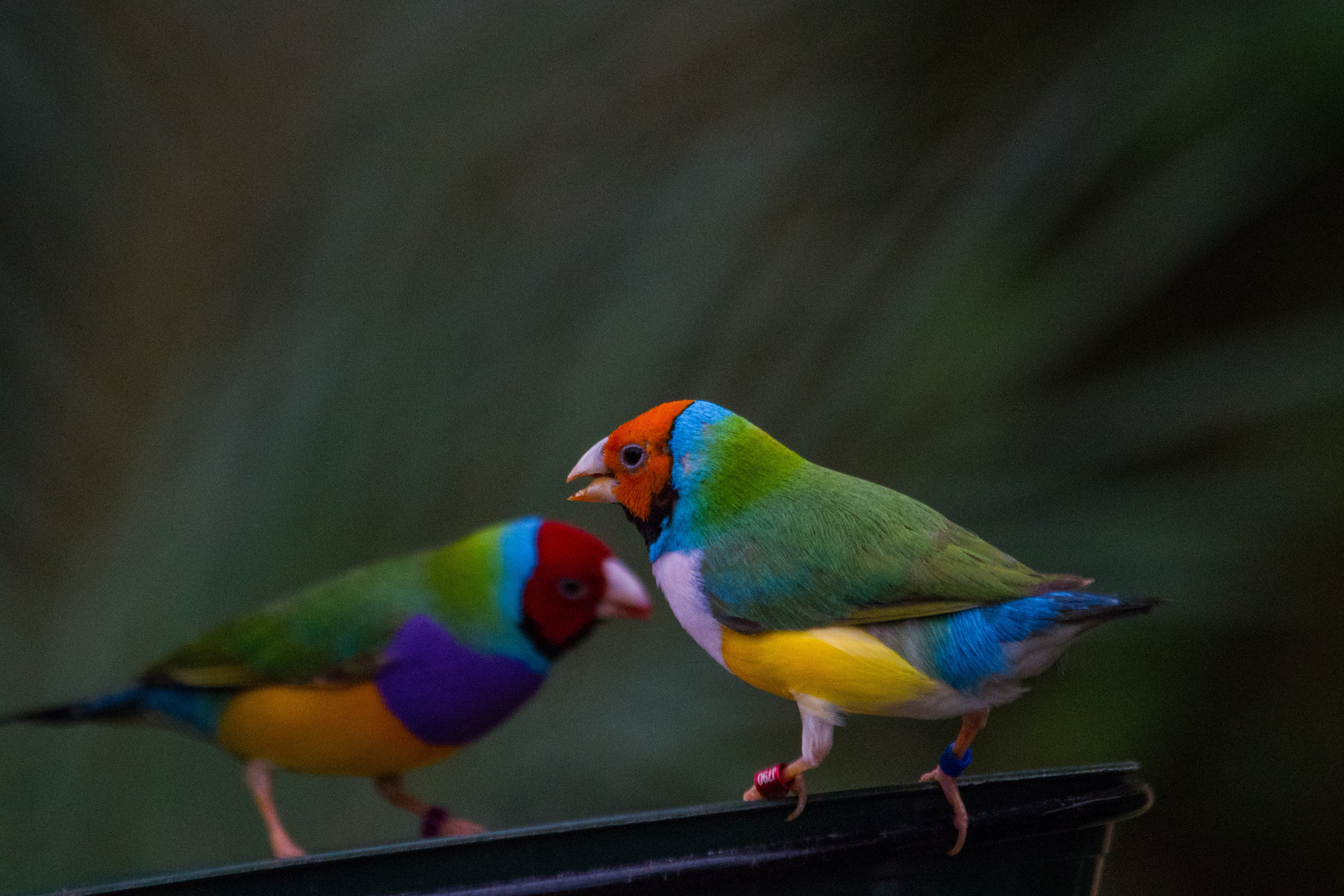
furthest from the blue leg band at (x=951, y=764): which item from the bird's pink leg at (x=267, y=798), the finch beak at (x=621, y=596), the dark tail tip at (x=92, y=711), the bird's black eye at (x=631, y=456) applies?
the dark tail tip at (x=92, y=711)

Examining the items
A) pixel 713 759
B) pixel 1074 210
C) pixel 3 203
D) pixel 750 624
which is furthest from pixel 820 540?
pixel 3 203

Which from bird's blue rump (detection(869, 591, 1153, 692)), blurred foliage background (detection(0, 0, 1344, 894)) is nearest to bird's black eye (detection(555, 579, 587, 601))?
blurred foliage background (detection(0, 0, 1344, 894))

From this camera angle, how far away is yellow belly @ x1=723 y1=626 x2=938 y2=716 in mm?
659

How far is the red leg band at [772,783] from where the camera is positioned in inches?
26.4

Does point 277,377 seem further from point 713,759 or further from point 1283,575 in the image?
point 1283,575

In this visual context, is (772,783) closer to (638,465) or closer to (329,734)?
(638,465)

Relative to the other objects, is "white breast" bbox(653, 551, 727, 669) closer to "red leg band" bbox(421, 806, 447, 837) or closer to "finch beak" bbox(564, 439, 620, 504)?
"finch beak" bbox(564, 439, 620, 504)

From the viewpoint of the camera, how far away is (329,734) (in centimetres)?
112

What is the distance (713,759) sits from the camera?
4.30 ft

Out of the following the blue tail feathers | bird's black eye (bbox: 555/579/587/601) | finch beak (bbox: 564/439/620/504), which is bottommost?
the blue tail feathers

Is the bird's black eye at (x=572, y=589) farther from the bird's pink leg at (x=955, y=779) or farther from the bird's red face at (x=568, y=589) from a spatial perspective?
the bird's pink leg at (x=955, y=779)

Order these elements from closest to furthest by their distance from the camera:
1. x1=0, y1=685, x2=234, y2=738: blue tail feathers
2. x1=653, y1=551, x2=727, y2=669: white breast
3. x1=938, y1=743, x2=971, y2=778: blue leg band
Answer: x1=938, y1=743, x2=971, y2=778: blue leg band < x1=653, y1=551, x2=727, y2=669: white breast < x1=0, y1=685, x2=234, y2=738: blue tail feathers

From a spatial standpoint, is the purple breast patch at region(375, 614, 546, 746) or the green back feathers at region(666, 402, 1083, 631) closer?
the green back feathers at region(666, 402, 1083, 631)

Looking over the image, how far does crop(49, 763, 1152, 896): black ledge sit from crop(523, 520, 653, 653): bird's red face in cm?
56
